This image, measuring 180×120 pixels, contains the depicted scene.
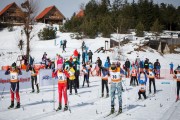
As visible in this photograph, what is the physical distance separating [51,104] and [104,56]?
87.7 feet

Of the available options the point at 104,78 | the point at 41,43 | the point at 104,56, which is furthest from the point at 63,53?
the point at 104,78

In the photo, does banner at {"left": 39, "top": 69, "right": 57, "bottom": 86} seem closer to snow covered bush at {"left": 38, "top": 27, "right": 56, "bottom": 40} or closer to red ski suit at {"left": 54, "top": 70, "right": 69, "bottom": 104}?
red ski suit at {"left": 54, "top": 70, "right": 69, "bottom": 104}

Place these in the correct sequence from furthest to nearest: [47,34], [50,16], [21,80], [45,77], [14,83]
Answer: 1. [50,16]
2. [47,34]
3. [45,77]
4. [21,80]
5. [14,83]

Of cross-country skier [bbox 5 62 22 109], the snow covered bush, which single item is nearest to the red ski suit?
cross-country skier [bbox 5 62 22 109]

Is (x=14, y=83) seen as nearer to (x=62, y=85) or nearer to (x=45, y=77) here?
(x=62, y=85)

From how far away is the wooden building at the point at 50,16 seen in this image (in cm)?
8475

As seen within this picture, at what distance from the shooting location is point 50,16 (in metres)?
85.9

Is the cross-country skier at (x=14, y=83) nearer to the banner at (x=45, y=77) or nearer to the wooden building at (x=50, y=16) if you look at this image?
the banner at (x=45, y=77)

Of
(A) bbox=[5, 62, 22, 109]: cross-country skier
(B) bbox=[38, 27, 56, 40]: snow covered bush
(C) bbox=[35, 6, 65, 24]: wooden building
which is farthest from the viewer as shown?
(C) bbox=[35, 6, 65, 24]: wooden building

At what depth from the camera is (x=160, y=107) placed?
1199 cm

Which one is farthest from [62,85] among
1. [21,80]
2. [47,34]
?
[47,34]

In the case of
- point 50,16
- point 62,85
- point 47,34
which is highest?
point 50,16

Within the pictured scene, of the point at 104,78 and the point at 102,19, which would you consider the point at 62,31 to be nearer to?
the point at 102,19

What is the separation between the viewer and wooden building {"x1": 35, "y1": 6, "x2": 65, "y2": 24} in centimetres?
8475
